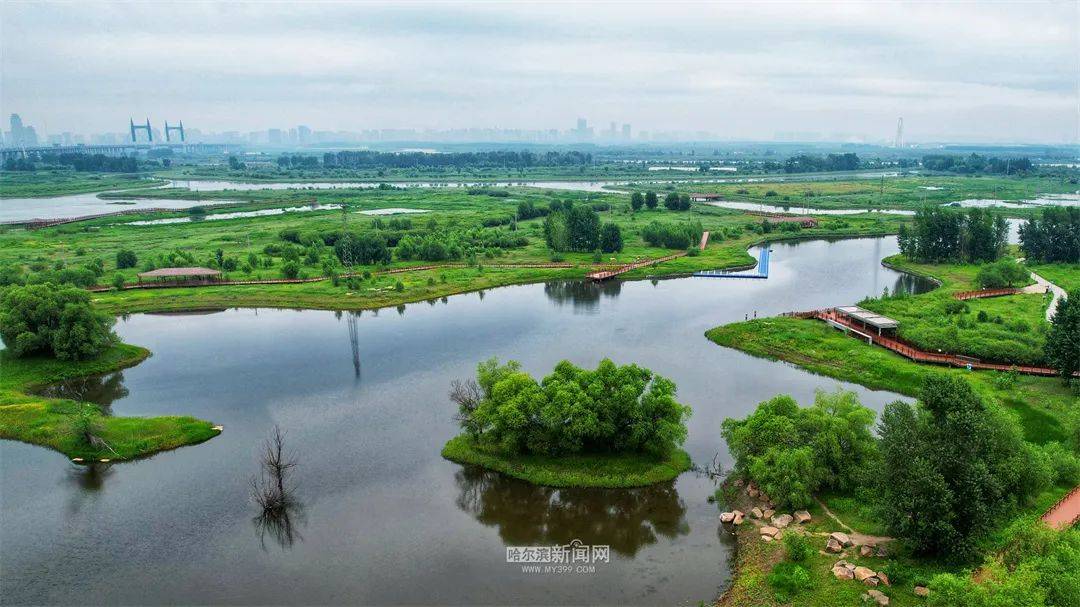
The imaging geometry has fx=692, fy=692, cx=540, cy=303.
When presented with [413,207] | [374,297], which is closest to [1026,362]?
[374,297]

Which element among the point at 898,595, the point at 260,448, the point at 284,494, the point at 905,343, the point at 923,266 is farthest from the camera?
the point at 923,266

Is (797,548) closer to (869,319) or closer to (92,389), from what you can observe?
(869,319)

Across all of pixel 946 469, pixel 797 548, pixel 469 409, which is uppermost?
pixel 946 469

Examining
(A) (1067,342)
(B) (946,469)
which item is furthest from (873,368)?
(B) (946,469)

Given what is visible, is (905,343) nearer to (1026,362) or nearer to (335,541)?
(1026,362)

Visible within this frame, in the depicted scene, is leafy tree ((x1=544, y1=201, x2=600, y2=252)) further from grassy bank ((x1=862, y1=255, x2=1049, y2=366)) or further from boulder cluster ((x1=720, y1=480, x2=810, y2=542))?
boulder cluster ((x1=720, y1=480, x2=810, y2=542))
